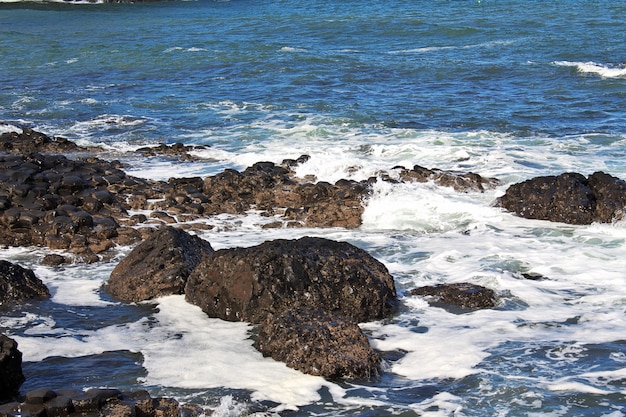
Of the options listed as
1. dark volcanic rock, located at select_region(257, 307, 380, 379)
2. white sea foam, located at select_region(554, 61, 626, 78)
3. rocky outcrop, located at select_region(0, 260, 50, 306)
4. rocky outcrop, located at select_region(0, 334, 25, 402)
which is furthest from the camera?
white sea foam, located at select_region(554, 61, 626, 78)

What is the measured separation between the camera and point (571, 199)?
13.2 m

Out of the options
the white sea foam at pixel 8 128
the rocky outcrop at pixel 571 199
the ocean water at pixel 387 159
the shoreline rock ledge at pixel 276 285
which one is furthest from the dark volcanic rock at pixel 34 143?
the rocky outcrop at pixel 571 199

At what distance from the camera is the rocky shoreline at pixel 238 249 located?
7.95 metres

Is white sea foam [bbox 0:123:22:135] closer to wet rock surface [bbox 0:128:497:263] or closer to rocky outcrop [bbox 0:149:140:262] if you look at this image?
wet rock surface [bbox 0:128:497:263]

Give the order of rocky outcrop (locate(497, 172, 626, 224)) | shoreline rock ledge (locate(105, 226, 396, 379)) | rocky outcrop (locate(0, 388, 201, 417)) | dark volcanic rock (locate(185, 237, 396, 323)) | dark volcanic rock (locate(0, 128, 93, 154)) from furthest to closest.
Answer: dark volcanic rock (locate(0, 128, 93, 154)), rocky outcrop (locate(497, 172, 626, 224)), dark volcanic rock (locate(185, 237, 396, 323)), shoreline rock ledge (locate(105, 226, 396, 379)), rocky outcrop (locate(0, 388, 201, 417))

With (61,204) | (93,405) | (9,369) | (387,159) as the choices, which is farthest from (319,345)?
(387,159)

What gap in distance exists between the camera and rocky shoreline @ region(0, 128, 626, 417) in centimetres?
795

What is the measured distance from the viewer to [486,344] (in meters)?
8.73

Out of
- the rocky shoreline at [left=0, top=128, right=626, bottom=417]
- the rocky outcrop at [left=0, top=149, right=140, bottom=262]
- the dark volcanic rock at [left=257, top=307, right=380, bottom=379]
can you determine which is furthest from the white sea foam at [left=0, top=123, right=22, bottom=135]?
the dark volcanic rock at [left=257, top=307, right=380, bottom=379]

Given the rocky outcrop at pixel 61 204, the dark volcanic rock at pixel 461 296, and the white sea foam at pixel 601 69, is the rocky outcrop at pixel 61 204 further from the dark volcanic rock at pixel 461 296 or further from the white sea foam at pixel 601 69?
the white sea foam at pixel 601 69

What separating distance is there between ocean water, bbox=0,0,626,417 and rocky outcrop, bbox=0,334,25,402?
0.72 ft

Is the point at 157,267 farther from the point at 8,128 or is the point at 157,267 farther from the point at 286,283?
the point at 8,128

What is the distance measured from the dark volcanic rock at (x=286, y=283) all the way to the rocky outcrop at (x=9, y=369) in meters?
2.46

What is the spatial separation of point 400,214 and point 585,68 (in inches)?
600
